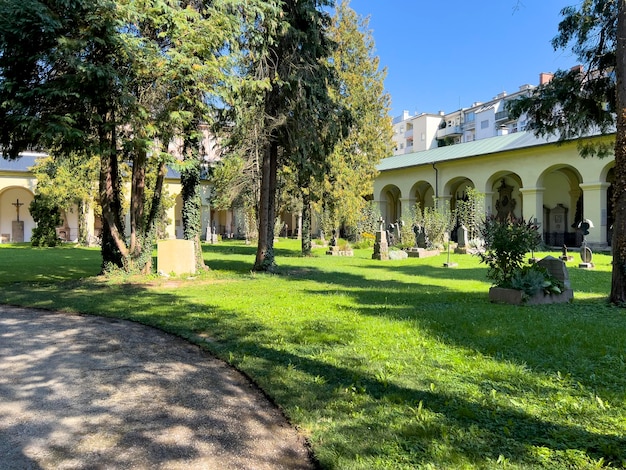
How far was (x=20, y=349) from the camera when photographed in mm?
5230

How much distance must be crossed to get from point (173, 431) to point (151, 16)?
25.0 feet

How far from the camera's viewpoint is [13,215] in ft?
122

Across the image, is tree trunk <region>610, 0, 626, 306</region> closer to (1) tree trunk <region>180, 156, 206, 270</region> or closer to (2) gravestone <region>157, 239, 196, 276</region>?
(2) gravestone <region>157, 239, 196, 276</region>

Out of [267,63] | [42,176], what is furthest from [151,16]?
[42,176]

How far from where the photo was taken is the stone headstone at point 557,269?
8312mm

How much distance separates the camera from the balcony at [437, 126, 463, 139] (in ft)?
202

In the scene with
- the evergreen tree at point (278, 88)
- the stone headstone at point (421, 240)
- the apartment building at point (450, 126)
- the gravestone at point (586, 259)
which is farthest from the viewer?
the apartment building at point (450, 126)

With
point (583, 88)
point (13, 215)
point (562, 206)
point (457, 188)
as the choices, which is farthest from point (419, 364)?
point (13, 215)

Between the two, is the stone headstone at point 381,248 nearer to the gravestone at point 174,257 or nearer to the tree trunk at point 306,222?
the tree trunk at point 306,222

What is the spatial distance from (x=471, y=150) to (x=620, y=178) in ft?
76.2

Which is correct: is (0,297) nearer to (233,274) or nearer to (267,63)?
(233,274)

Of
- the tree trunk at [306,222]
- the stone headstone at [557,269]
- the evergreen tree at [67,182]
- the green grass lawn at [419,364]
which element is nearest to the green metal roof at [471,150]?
the tree trunk at [306,222]

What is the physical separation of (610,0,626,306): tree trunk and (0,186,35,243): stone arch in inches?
1604

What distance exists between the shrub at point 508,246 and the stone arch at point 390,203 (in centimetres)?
2875
